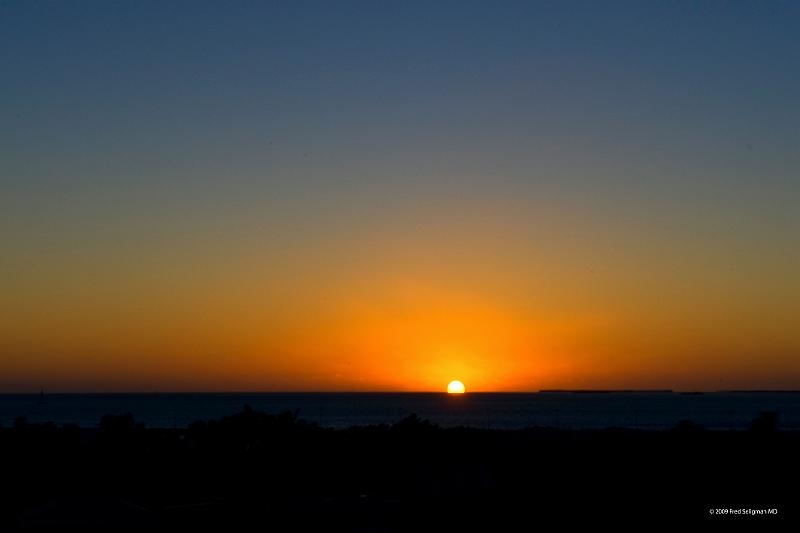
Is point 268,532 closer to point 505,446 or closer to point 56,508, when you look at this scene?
point 56,508

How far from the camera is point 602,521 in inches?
987

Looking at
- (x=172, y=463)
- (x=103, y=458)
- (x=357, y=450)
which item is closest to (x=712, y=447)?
(x=357, y=450)

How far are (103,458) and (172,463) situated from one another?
3.15 meters

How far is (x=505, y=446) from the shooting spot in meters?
43.6

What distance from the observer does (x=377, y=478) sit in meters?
33.9

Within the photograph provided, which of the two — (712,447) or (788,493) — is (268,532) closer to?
(788,493)

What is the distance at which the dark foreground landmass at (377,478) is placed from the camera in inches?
888

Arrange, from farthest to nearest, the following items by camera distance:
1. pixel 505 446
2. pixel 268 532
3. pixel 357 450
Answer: pixel 505 446 < pixel 357 450 < pixel 268 532

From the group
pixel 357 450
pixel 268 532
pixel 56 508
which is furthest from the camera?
pixel 357 450

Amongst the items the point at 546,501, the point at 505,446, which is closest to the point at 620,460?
the point at 505,446

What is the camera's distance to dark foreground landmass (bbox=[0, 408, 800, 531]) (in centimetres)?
2256

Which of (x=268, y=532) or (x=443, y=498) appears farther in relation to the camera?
(x=443, y=498)

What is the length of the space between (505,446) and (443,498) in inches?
747

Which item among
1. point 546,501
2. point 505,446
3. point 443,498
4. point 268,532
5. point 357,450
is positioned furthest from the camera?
point 505,446
